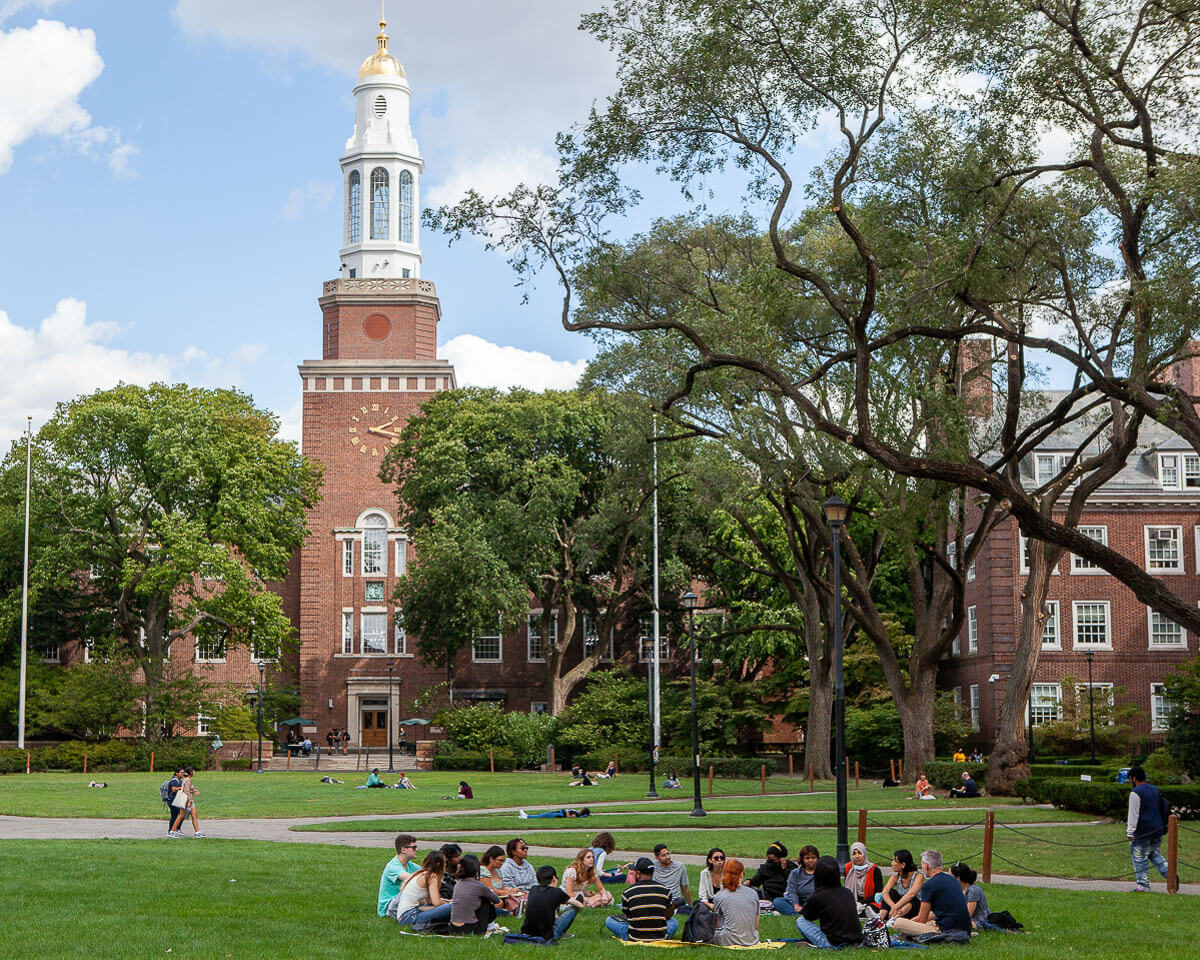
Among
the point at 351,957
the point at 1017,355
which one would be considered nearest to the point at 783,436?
the point at 1017,355

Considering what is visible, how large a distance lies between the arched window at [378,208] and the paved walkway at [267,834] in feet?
170

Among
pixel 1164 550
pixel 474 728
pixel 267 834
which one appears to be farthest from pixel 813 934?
pixel 1164 550

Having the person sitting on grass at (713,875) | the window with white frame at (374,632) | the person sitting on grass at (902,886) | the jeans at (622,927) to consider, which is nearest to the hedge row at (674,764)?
the window with white frame at (374,632)

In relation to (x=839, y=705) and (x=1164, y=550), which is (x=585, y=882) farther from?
(x=1164, y=550)

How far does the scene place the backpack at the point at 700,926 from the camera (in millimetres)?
14406

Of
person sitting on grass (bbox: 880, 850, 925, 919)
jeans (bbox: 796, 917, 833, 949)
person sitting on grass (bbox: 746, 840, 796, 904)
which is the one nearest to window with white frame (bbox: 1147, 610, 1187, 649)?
person sitting on grass (bbox: 746, 840, 796, 904)

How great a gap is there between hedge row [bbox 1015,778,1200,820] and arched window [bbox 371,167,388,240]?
55146mm

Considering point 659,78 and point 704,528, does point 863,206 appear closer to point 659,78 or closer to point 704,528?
point 659,78

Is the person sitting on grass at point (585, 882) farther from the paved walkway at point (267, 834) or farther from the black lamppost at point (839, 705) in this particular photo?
the paved walkway at point (267, 834)

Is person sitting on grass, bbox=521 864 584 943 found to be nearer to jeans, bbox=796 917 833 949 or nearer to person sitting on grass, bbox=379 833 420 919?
person sitting on grass, bbox=379 833 420 919

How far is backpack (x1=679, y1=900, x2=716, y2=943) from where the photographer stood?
14.4m

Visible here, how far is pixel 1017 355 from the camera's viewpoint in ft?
93.8

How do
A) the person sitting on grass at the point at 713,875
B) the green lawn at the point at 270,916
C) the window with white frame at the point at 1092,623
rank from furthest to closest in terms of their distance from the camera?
1. the window with white frame at the point at 1092,623
2. the person sitting on grass at the point at 713,875
3. the green lawn at the point at 270,916

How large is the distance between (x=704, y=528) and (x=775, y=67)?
130 feet
